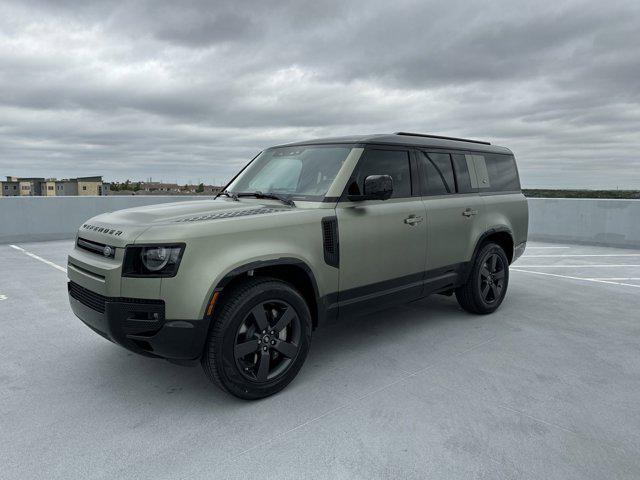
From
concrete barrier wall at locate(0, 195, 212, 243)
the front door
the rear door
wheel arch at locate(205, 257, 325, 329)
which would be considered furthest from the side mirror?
concrete barrier wall at locate(0, 195, 212, 243)

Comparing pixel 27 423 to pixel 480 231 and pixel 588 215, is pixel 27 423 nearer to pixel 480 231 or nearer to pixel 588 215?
pixel 480 231

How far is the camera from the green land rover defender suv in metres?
2.97

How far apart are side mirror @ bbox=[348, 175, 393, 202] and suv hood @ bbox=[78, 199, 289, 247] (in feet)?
2.04

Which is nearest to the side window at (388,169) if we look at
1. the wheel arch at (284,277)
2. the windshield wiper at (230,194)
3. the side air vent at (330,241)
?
the side air vent at (330,241)

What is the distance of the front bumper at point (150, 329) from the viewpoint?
2957mm

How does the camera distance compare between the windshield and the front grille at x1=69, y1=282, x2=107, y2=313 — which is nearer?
the front grille at x1=69, y1=282, x2=107, y2=313

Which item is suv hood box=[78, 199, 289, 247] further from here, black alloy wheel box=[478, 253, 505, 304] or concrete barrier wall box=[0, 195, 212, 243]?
concrete barrier wall box=[0, 195, 212, 243]

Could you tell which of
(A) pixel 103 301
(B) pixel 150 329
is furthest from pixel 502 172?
(A) pixel 103 301

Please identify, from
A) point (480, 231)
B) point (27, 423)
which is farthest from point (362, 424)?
point (480, 231)

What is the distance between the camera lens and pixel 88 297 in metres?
3.28

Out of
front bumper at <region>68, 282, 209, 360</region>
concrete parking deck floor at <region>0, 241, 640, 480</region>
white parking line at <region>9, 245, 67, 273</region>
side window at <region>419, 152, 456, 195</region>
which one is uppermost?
side window at <region>419, 152, 456, 195</region>

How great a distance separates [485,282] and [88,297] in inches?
161

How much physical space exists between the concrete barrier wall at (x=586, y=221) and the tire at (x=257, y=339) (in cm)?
1075

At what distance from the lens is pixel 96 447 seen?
2.72 metres
